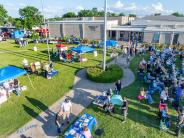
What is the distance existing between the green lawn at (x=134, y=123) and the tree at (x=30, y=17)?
158 feet

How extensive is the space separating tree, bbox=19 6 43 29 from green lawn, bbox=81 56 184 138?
48066 mm

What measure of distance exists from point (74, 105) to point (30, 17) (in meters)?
48.8

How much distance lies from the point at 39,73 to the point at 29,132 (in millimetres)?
9628

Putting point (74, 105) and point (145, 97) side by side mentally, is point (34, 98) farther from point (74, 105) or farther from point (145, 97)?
point (145, 97)

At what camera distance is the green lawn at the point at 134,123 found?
9492mm

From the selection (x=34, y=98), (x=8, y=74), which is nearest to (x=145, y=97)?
(x=34, y=98)

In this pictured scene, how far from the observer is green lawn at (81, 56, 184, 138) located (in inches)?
374

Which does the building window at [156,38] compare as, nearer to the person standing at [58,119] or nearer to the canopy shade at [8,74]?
the canopy shade at [8,74]

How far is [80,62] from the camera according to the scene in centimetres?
2236

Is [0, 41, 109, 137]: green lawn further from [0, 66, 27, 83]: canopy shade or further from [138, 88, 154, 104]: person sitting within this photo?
[138, 88, 154, 104]: person sitting

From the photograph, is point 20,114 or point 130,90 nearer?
point 20,114

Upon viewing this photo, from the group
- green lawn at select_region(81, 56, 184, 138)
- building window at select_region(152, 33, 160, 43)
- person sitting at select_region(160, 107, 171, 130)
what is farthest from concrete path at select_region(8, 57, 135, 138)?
building window at select_region(152, 33, 160, 43)

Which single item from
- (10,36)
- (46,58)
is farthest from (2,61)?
(10,36)

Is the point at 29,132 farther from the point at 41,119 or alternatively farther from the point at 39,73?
the point at 39,73
